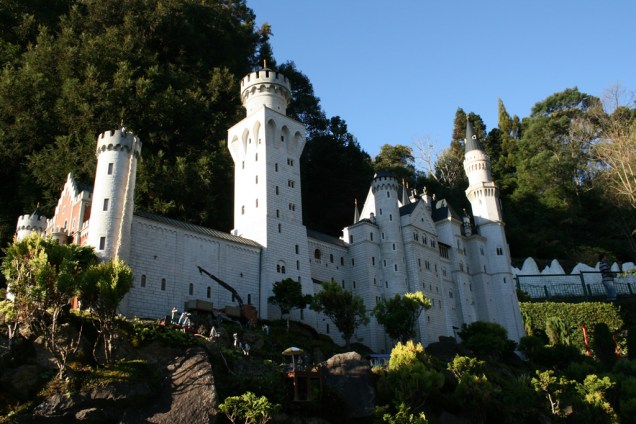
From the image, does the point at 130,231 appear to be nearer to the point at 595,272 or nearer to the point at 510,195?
A: the point at 595,272

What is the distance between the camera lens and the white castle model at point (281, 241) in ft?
115

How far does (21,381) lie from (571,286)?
2017 inches

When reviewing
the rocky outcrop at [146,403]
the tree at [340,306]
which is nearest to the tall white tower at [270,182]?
the tree at [340,306]

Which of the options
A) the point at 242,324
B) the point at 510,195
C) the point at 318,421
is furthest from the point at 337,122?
the point at 318,421

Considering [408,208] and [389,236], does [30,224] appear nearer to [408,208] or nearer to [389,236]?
[389,236]

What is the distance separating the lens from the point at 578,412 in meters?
30.0

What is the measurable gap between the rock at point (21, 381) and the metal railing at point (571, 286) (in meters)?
48.6

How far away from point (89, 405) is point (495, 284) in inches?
1726

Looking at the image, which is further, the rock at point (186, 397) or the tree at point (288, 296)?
the tree at point (288, 296)

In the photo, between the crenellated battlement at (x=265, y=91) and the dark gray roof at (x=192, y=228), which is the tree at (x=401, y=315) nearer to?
the dark gray roof at (x=192, y=228)

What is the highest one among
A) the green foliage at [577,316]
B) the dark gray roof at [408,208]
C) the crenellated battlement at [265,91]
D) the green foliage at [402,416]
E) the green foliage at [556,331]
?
the crenellated battlement at [265,91]

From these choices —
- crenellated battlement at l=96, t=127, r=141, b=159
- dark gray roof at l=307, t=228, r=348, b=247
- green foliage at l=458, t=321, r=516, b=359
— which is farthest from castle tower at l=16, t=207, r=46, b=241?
green foliage at l=458, t=321, r=516, b=359

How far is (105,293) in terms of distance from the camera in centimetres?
2216

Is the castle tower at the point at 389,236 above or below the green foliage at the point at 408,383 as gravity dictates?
above
